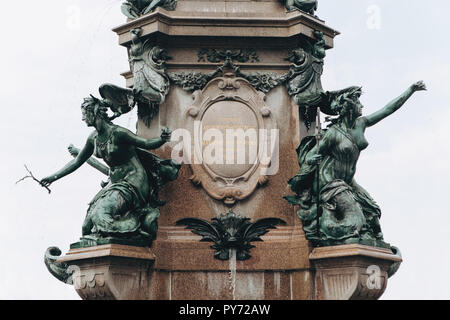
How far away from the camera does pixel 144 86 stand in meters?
15.8

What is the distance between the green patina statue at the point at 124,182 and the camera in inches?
584

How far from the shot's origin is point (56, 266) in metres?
16.5

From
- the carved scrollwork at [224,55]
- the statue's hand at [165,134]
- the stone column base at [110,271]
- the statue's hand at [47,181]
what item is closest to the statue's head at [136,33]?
the carved scrollwork at [224,55]

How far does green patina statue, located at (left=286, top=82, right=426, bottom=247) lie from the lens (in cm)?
1495

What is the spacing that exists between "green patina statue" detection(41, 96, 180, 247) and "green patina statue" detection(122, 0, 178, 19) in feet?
6.13

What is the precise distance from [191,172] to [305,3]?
3150 millimetres

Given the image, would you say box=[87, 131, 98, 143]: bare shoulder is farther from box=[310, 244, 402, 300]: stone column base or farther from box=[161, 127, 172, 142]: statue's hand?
box=[310, 244, 402, 300]: stone column base

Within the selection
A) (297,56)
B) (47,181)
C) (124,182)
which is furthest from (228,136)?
(47,181)

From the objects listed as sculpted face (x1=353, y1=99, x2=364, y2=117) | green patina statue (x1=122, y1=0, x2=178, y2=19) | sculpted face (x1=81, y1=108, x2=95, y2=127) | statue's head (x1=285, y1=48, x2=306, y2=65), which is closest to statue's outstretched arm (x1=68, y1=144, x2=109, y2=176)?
sculpted face (x1=81, y1=108, x2=95, y2=127)

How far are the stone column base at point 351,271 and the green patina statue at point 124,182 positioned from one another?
2.45 m

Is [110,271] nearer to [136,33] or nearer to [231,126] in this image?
[231,126]
